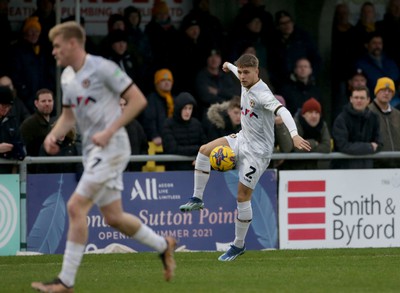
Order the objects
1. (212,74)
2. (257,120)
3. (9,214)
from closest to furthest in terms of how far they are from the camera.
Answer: (257,120)
(9,214)
(212,74)

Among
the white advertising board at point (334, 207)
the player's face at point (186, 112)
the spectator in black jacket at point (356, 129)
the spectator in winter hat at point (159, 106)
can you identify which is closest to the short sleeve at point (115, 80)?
the player's face at point (186, 112)

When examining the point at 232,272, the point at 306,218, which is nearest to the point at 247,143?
the point at 232,272

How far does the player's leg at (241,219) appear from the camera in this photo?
555 inches

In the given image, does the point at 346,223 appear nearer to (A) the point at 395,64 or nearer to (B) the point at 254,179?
Result: (B) the point at 254,179

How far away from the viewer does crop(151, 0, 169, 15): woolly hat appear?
19.3 meters

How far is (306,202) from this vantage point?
54.2 feet

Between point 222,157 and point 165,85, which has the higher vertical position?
point 165,85

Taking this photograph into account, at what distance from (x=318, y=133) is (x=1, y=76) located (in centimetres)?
462

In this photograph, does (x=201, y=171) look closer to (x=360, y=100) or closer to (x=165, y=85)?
A: (x=360, y=100)

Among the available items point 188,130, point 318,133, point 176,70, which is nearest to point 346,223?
point 318,133

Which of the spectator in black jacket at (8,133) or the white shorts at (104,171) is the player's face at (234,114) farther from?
the white shorts at (104,171)

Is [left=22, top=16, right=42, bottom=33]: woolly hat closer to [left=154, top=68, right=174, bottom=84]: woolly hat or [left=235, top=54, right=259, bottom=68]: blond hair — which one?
[left=154, top=68, right=174, bottom=84]: woolly hat

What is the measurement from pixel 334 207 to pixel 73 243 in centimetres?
701

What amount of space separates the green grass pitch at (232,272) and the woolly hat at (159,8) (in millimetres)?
5148
